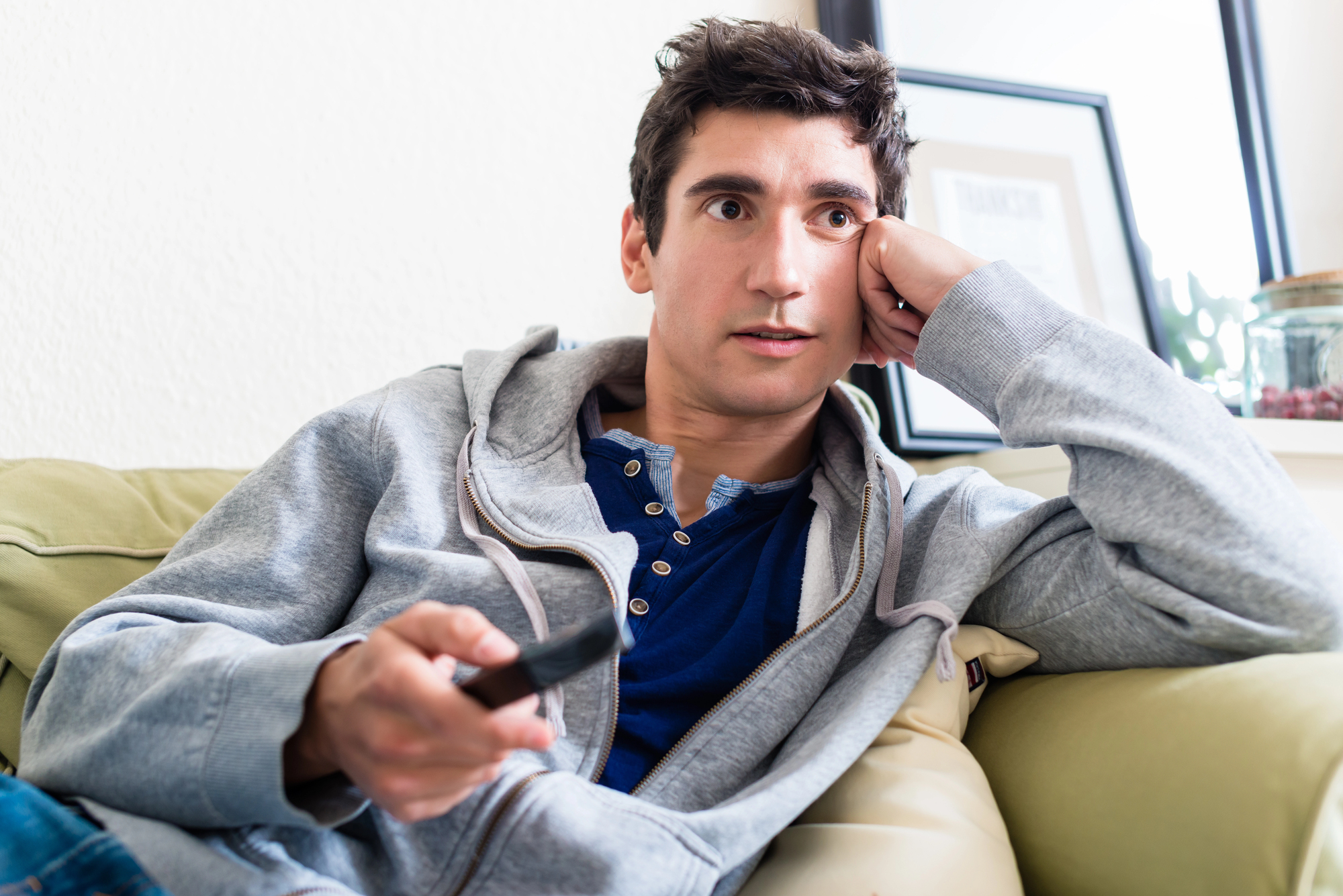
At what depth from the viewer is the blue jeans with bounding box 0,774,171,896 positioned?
21.0 inches

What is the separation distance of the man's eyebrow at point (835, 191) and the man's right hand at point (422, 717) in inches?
26.6

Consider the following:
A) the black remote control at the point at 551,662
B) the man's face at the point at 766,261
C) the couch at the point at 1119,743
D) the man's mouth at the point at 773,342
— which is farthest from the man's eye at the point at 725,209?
the black remote control at the point at 551,662

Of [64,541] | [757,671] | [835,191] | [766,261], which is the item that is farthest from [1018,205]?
[64,541]

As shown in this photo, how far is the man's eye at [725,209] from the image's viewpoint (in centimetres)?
101

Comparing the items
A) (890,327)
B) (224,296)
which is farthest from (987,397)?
(224,296)

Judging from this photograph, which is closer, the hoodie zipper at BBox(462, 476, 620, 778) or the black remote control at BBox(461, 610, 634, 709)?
the black remote control at BBox(461, 610, 634, 709)

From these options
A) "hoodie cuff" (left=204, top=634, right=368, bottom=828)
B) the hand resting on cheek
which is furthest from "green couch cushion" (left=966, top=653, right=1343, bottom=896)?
"hoodie cuff" (left=204, top=634, right=368, bottom=828)

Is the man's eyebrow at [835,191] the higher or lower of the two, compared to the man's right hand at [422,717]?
higher

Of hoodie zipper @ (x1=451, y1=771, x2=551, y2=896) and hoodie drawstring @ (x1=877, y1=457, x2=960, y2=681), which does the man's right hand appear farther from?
hoodie drawstring @ (x1=877, y1=457, x2=960, y2=681)

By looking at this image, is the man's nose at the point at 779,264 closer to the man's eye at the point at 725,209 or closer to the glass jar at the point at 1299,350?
the man's eye at the point at 725,209

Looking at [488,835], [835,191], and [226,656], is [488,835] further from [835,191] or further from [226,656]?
[835,191]

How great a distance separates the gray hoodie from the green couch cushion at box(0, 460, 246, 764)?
0.16 metres

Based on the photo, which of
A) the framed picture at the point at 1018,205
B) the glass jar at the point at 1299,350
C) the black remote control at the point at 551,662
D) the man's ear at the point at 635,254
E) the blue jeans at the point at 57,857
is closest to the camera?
the black remote control at the point at 551,662

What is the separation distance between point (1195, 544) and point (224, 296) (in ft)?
4.17
